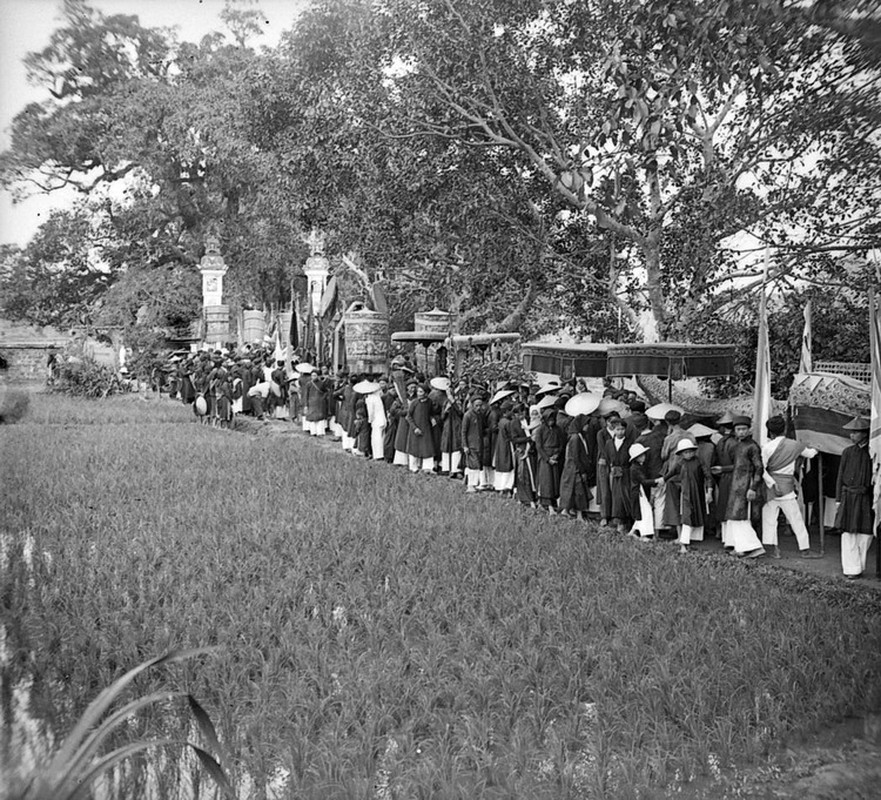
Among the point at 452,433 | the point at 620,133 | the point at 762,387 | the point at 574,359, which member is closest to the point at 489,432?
the point at 452,433

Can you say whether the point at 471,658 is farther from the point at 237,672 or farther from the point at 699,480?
the point at 699,480

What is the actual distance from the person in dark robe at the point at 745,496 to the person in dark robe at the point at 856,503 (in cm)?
57

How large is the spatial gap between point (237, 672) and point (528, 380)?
6783mm

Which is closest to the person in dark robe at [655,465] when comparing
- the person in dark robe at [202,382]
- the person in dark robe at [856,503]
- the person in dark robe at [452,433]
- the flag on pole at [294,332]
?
the person in dark robe at [856,503]

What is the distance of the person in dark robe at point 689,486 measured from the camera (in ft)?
21.9

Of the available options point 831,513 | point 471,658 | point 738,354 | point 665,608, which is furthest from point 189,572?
point 738,354

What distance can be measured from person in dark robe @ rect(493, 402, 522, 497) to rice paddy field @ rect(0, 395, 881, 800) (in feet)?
4.87

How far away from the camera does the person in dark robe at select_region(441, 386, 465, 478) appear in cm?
995

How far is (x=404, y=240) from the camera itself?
10148 millimetres

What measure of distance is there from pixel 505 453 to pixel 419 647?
15.2 feet

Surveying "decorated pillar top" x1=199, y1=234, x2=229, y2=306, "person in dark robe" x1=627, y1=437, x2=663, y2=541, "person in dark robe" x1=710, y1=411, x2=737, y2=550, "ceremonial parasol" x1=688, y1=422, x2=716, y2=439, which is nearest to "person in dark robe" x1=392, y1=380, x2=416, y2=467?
"person in dark robe" x1=627, y1=437, x2=663, y2=541

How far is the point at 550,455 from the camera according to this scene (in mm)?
7883

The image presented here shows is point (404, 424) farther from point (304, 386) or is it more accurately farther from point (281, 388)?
point (281, 388)

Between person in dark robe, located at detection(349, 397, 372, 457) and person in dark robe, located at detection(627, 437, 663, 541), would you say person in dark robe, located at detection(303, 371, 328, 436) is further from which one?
person in dark robe, located at detection(627, 437, 663, 541)
